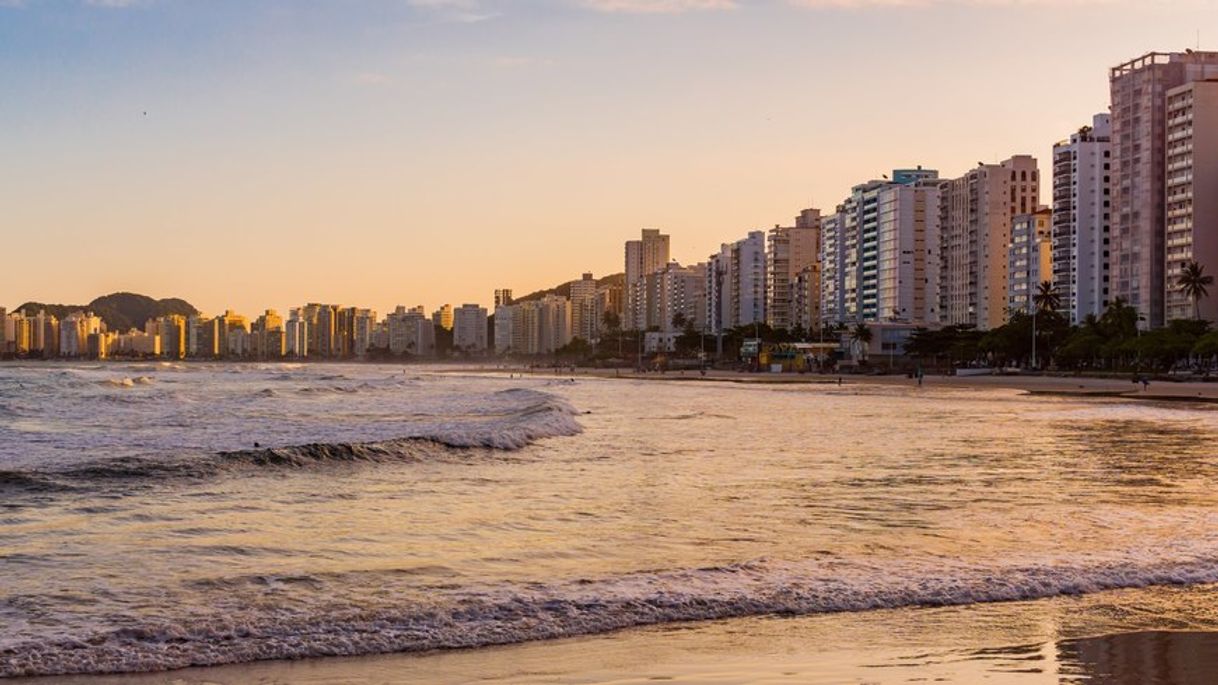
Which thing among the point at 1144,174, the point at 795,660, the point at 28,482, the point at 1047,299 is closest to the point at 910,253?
the point at 1047,299

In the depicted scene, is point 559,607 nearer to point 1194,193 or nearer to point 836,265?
point 1194,193

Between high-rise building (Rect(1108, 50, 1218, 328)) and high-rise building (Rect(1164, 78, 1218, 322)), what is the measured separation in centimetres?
265

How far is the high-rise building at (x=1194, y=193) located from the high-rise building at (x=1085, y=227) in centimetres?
1137

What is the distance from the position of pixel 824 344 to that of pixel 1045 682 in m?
160

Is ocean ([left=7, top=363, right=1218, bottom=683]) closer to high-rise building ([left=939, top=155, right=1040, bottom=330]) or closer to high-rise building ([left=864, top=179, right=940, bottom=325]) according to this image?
high-rise building ([left=939, top=155, right=1040, bottom=330])

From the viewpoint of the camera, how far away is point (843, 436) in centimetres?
2905

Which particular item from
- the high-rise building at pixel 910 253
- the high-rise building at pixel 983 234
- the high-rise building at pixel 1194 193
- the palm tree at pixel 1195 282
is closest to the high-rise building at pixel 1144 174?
the high-rise building at pixel 1194 193

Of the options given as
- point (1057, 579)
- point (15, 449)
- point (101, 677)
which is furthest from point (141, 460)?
point (1057, 579)

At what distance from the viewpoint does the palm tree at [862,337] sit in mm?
154125

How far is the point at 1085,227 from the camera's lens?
130000mm

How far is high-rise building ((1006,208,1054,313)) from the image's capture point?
141500 millimetres

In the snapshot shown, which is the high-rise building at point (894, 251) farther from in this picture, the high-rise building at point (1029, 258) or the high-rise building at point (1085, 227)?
the high-rise building at point (1085, 227)

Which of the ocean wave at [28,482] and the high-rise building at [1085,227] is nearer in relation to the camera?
the ocean wave at [28,482]

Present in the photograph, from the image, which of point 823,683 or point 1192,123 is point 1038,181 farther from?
point 823,683
